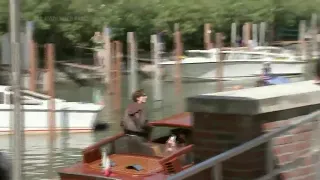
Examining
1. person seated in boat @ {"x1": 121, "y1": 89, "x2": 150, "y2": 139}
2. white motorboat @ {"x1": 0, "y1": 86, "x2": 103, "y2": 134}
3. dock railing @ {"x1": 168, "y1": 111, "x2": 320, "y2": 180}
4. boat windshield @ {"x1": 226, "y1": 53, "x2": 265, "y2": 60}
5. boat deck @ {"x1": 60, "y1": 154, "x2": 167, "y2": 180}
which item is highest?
boat windshield @ {"x1": 226, "y1": 53, "x2": 265, "y2": 60}

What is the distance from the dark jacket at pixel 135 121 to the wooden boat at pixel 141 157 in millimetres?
419

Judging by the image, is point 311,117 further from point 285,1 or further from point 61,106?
point 285,1

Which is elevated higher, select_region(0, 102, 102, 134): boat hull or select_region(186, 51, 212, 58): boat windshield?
select_region(186, 51, 212, 58): boat windshield

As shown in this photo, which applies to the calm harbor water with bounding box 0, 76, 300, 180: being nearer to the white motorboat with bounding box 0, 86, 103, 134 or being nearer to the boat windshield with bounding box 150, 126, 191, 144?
the white motorboat with bounding box 0, 86, 103, 134

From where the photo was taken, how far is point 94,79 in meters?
42.1

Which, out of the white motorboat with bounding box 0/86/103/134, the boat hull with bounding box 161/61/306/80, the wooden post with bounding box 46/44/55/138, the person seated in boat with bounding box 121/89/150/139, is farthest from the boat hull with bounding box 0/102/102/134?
the boat hull with bounding box 161/61/306/80

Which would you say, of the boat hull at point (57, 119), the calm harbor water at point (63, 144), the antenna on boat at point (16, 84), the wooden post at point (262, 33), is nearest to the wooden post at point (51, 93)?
the boat hull at point (57, 119)

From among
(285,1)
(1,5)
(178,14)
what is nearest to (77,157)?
(1,5)

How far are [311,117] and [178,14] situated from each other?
43480 mm

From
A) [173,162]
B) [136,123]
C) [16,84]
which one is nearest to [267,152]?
[16,84]

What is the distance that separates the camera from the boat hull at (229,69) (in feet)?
128

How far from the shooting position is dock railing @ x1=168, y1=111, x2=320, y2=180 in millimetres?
4020

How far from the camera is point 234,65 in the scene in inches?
1553

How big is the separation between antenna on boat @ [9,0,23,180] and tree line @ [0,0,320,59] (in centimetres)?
2862
